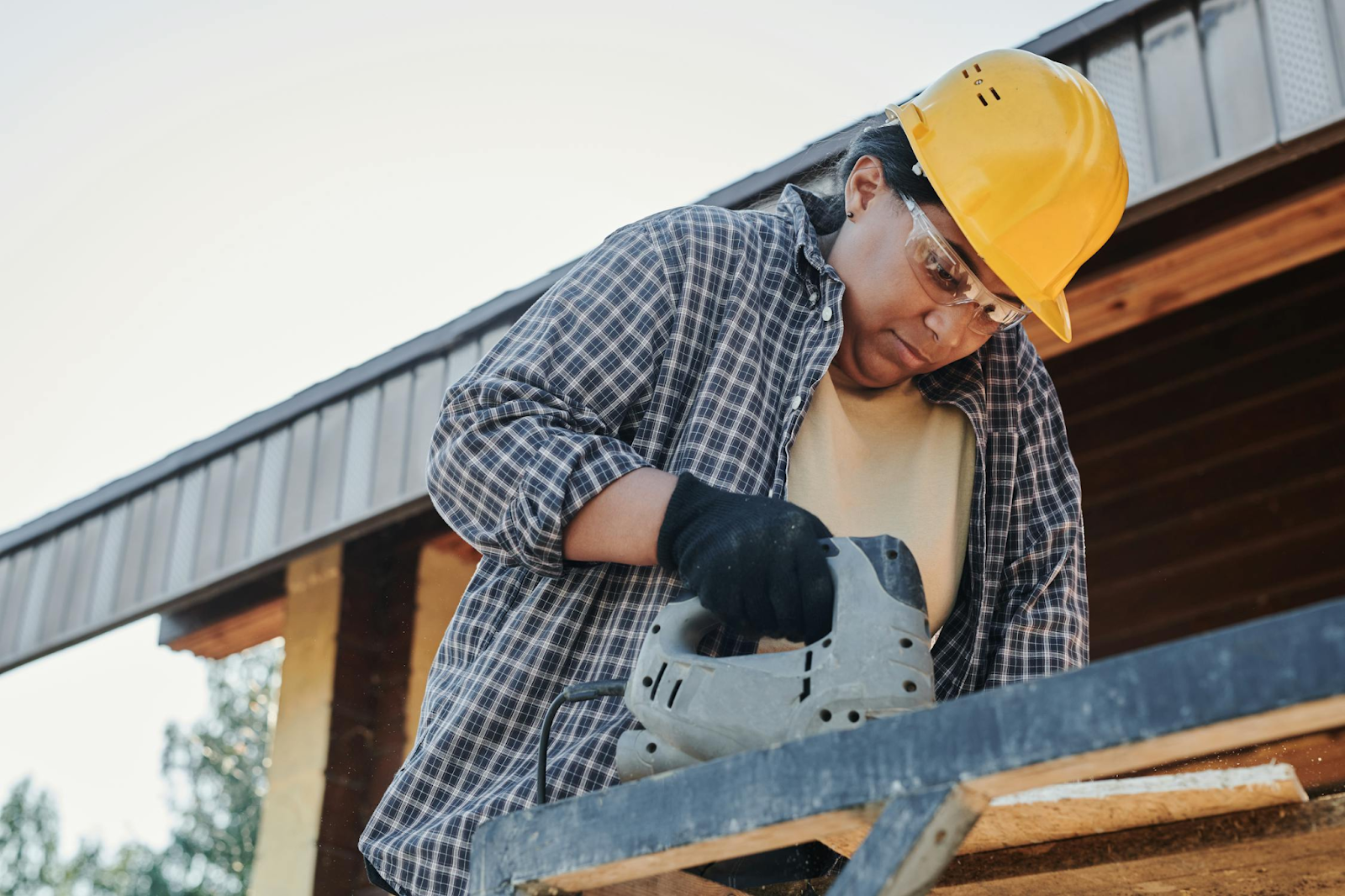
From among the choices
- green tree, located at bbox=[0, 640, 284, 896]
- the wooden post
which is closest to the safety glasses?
the wooden post

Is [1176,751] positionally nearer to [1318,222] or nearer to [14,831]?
[1318,222]

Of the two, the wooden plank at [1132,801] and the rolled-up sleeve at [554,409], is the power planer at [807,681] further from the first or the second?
the rolled-up sleeve at [554,409]

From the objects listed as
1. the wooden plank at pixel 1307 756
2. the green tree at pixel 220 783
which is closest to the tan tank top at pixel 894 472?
the wooden plank at pixel 1307 756

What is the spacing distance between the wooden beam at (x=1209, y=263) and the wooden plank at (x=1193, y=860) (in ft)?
7.33

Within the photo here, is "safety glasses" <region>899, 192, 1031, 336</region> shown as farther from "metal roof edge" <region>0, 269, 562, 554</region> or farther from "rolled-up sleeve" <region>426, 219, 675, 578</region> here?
"metal roof edge" <region>0, 269, 562, 554</region>

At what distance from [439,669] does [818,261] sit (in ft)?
2.50

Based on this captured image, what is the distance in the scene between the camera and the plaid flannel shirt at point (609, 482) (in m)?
1.53

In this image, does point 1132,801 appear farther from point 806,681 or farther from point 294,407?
point 294,407

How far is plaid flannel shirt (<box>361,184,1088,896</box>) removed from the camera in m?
1.53

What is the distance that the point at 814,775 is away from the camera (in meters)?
0.99

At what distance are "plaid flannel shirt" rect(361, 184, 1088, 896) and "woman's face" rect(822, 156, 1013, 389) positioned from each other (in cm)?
6

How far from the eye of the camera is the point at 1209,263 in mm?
3543

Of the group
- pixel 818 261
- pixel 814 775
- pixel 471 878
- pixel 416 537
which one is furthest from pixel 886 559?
pixel 416 537

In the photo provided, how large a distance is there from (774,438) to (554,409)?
305 millimetres
